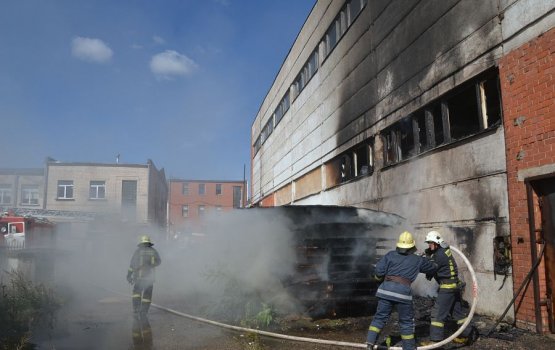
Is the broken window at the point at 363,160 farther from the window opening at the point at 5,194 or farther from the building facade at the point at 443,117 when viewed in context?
the window opening at the point at 5,194

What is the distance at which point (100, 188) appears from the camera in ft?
117

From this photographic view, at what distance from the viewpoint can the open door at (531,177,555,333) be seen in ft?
18.4

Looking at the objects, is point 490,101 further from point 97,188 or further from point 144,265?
point 97,188

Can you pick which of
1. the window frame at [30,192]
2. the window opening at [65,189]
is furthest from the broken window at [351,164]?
the window frame at [30,192]

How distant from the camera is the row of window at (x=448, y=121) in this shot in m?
6.91

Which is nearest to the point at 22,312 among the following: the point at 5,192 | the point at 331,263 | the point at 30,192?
the point at 331,263

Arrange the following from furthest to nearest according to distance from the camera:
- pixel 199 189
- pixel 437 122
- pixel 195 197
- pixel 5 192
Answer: pixel 199 189, pixel 195 197, pixel 5 192, pixel 437 122

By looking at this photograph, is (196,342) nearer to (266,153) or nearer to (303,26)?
(303,26)

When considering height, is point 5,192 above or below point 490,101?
above

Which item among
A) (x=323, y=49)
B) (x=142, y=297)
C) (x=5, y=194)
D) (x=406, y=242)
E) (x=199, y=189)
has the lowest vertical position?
(x=142, y=297)

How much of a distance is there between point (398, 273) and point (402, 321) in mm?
565

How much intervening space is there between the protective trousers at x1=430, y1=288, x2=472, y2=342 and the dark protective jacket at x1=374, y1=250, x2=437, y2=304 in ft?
2.58

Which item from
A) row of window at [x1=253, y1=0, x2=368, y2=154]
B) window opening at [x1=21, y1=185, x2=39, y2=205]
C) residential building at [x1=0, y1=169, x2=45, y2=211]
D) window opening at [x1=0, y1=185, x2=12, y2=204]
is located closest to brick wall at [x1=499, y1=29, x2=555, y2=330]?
row of window at [x1=253, y1=0, x2=368, y2=154]

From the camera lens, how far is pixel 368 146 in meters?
11.6
